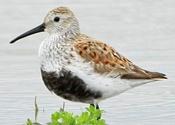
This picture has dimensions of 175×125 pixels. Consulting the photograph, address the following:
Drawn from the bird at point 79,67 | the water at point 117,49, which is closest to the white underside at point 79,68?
the bird at point 79,67

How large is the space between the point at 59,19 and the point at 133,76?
1.21 meters

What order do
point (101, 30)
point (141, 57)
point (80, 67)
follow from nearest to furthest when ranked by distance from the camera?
point (80, 67) → point (141, 57) → point (101, 30)

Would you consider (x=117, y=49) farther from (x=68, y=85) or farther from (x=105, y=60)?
(x=68, y=85)

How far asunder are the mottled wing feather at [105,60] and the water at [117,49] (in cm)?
62

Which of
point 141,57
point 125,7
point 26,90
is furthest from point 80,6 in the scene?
point 26,90

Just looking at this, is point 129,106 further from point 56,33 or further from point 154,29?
point 154,29

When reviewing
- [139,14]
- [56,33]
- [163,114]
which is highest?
[139,14]

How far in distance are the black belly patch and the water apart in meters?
0.59

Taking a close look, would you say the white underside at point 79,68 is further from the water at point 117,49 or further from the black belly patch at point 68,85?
the water at point 117,49

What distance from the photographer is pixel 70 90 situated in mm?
9922

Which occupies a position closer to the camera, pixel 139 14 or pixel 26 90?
pixel 26 90

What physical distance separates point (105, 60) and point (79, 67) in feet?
1.67

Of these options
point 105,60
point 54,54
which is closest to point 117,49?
point 105,60

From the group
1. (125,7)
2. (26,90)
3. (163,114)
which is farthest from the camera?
(125,7)
